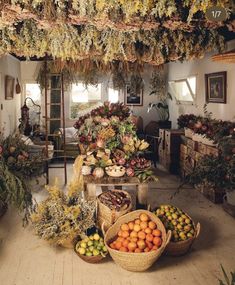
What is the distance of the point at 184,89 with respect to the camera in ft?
26.7

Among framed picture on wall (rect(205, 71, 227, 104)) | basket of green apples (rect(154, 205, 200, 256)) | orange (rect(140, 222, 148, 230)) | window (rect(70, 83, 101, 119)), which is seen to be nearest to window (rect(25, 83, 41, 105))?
window (rect(70, 83, 101, 119))

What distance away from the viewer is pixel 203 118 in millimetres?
6727

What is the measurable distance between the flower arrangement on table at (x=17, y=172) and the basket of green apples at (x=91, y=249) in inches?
39.2

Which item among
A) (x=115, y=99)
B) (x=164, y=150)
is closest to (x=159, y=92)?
(x=115, y=99)

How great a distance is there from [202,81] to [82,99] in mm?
3543

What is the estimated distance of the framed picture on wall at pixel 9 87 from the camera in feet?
23.1

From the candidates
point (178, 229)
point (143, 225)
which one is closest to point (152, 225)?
point (143, 225)

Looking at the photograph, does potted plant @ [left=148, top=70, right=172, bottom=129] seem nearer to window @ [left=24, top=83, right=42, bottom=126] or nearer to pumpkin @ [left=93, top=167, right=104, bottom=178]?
window @ [left=24, top=83, right=42, bottom=126]

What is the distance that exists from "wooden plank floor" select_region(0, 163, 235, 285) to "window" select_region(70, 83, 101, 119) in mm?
5353

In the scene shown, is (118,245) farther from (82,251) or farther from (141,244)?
(82,251)

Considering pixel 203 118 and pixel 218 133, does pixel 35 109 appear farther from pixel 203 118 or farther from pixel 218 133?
pixel 218 133

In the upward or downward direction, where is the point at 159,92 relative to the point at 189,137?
upward

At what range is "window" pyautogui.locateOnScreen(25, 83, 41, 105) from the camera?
9352 millimetres

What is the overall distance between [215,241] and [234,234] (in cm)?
Result: 35
